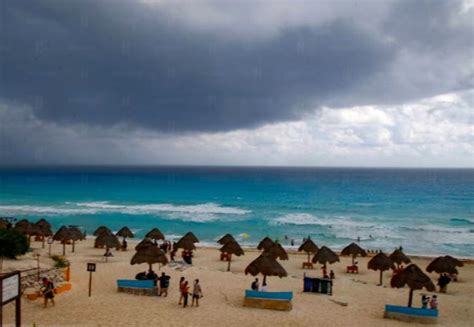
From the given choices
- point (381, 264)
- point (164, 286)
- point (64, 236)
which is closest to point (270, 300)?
point (164, 286)

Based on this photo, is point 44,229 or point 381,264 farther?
point 44,229

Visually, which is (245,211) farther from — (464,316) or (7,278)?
(7,278)

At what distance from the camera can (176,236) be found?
36875 millimetres

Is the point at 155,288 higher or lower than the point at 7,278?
lower

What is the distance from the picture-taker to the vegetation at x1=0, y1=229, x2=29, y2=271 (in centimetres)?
1523

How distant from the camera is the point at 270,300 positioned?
45.9 ft

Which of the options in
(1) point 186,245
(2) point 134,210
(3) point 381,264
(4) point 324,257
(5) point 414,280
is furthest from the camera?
(2) point 134,210

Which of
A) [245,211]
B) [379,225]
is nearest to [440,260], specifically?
[379,225]

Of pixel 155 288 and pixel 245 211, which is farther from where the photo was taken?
pixel 245 211

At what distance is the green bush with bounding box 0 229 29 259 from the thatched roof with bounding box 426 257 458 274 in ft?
61.5

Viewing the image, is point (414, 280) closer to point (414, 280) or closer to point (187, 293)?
point (414, 280)

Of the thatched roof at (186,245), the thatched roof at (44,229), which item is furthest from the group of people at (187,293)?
the thatched roof at (44,229)

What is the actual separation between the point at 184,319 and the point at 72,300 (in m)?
4.17

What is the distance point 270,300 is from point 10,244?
1012cm
